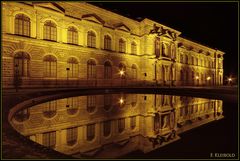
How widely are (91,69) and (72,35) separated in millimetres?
5475

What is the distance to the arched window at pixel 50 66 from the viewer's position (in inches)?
803

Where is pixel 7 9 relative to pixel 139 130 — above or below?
above

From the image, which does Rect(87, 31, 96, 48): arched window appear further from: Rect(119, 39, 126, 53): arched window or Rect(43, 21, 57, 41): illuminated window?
Rect(119, 39, 126, 53): arched window

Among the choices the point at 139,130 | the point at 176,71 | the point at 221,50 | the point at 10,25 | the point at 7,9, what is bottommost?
the point at 139,130

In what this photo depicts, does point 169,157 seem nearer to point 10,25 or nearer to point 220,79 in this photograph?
point 10,25

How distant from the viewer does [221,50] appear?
62.4 metres

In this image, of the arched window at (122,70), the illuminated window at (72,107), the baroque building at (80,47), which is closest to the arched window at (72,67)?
the baroque building at (80,47)

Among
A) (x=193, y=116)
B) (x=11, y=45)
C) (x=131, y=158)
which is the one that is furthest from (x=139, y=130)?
(x=11, y=45)

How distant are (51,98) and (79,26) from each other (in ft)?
48.5

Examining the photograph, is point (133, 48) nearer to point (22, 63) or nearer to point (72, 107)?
point (22, 63)

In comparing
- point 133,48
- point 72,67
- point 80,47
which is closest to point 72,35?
point 80,47

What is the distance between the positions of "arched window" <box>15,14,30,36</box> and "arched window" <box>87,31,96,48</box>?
26.9 feet

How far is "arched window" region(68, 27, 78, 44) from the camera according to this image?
22.9 meters

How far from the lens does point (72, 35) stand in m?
23.2
